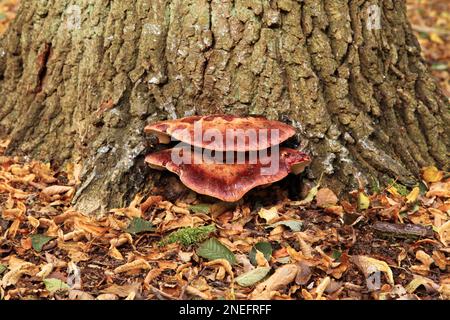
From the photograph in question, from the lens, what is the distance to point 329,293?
361 cm

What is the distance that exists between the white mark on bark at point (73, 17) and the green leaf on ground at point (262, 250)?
7.41 ft

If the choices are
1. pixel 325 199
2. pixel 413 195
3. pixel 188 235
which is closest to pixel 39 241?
pixel 188 235

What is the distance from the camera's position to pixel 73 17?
487cm

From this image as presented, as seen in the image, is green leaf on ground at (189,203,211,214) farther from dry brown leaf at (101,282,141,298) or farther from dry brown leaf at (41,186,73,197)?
dry brown leaf at (41,186,73,197)

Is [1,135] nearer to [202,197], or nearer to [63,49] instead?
[63,49]

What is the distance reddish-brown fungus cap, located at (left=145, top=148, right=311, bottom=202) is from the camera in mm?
4082

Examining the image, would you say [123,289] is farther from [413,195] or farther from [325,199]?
[413,195]

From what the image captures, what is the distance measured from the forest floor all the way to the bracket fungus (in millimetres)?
315

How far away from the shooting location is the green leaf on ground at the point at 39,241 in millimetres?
4070

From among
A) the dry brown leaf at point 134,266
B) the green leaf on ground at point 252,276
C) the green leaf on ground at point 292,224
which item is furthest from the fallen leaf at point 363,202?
the dry brown leaf at point 134,266

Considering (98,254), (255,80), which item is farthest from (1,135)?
(255,80)

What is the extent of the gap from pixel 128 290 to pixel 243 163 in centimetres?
114

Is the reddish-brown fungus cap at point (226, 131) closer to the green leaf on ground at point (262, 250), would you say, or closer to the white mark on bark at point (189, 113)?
the white mark on bark at point (189, 113)

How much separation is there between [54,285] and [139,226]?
2.36ft
